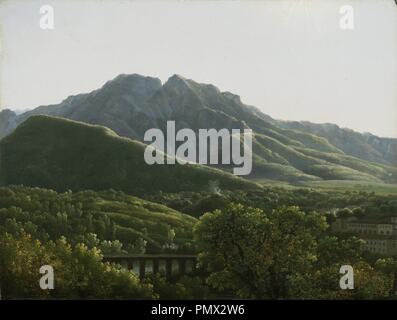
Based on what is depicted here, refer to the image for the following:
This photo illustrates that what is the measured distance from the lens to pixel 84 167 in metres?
9.90

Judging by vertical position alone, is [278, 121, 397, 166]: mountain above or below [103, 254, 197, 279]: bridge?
above

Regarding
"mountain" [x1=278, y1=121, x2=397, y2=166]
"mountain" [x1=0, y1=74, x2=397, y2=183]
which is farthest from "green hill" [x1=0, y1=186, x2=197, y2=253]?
"mountain" [x1=278, y1=121, x2=397, y2=166]

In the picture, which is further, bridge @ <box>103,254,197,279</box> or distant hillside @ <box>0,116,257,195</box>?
distant hillside @ <box>0,116,257,195</box>

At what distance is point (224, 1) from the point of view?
9.81 m

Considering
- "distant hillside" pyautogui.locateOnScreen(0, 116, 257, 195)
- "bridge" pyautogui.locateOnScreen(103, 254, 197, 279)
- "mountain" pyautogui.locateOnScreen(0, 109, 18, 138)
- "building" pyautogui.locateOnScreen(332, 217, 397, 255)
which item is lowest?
"bridge" pyautogui.locateOnScreen(103, 254, 197, 279)

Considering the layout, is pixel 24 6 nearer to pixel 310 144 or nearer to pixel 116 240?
pixel 116 240

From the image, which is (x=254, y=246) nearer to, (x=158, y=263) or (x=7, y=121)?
(x=158, y=263)

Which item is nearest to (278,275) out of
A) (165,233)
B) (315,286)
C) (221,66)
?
(315,286)

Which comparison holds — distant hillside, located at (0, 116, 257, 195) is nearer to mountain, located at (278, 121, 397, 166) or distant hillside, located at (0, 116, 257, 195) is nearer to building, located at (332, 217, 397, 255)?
mountain, located at (278, 121, 397, 166)

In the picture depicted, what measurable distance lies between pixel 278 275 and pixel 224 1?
3277mm

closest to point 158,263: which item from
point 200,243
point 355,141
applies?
point 200,243

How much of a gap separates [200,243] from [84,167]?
1642 millimetres

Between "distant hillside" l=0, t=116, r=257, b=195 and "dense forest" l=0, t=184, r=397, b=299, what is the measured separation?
122mm

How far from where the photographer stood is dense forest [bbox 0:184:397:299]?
9711 mm
